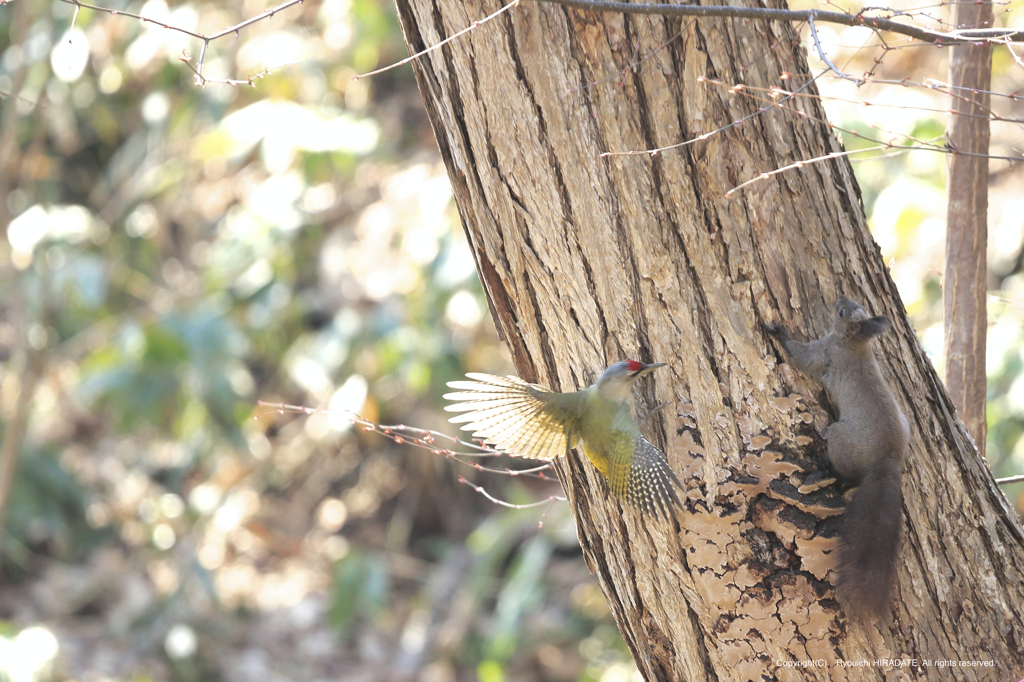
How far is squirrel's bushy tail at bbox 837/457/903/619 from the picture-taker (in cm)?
134

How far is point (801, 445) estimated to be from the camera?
1402 millimetres

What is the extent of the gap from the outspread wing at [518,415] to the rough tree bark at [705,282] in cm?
12

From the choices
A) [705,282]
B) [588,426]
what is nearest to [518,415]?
[588,426]

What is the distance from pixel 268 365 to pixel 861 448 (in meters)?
5.89

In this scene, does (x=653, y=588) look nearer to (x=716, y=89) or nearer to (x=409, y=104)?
(x=716, y=89)

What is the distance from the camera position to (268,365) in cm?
672

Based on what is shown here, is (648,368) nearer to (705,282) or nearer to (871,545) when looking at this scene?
(705,282)

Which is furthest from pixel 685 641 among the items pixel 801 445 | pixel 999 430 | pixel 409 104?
Result: pixel 409 104

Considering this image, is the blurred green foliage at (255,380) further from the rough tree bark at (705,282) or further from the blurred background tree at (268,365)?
the rough tree bark at (705,282)

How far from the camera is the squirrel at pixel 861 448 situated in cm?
135

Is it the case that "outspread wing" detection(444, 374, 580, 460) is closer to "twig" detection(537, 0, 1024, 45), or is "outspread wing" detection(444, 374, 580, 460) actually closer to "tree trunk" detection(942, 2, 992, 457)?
"twig" detection(537, 0, 1024, 45)

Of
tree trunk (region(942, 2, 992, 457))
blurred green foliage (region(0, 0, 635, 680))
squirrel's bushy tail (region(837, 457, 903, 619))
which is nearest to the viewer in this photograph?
squirrel's bushy tail (region(837, 457, 903, 619))

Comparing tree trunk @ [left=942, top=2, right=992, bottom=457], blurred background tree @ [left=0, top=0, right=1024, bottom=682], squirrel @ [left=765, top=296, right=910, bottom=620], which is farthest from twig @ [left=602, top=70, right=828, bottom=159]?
blurred background tree @ [left=0, top=0, right=1024, bottom=682]

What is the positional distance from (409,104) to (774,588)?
6.42 m
